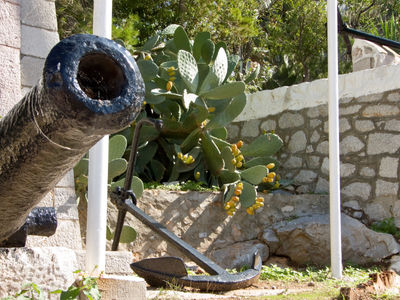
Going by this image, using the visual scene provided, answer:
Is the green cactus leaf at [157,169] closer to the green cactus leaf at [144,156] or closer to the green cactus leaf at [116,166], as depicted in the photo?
the green cactus leaf at [144,156]

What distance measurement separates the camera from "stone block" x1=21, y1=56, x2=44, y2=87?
2.80 meters

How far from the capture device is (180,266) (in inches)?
126

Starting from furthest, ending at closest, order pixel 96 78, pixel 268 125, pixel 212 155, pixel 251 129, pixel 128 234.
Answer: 1. pixel 251 129
2. pixel 268 125
3. pixel 212 155
4. pixel 128 234
5. pixel 96 78

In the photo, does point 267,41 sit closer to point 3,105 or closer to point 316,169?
point 316,169

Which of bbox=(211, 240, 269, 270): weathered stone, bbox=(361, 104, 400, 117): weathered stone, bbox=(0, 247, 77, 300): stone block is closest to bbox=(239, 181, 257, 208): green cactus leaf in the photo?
bbox=(211, 240, 269, 270): weathered stone

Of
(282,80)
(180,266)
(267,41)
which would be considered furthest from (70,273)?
(267,41)

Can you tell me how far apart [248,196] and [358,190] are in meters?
1.21

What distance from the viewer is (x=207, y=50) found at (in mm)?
5555

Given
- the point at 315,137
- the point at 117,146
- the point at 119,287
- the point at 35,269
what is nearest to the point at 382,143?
the point at 315,137

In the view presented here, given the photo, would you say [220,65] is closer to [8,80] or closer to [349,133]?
[349,133]

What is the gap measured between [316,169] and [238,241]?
4.34ft

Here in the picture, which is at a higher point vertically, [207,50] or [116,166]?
[207,50]

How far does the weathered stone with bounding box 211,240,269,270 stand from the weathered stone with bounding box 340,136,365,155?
1.35m

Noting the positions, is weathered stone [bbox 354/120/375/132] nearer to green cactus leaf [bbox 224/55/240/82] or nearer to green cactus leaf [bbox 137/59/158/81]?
green cactus leaf [bbox 224/55/240/82]
